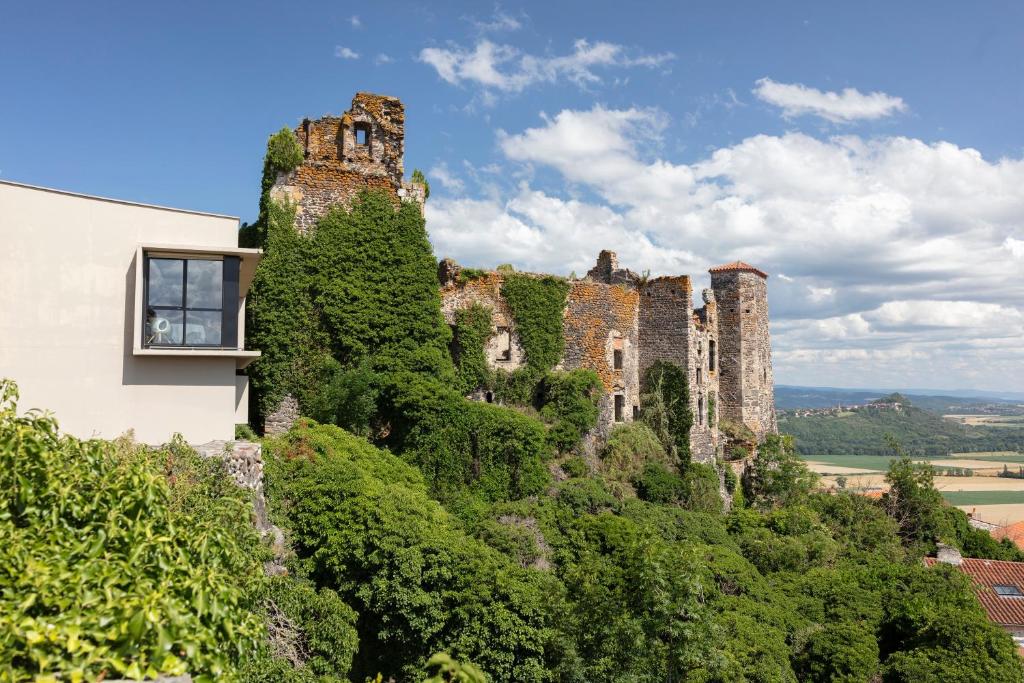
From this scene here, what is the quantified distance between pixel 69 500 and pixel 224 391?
22.9 feet

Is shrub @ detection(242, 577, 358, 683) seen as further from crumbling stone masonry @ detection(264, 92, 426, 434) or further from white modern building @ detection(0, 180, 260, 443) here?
crumbling stone masonry @ detection(264, 92, 426, 434)

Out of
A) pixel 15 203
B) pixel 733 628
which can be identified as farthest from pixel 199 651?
pixel 733 628

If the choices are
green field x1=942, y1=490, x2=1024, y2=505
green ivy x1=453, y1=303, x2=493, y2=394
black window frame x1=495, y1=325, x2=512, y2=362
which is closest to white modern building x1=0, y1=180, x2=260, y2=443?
green ivy x1=453, y1=303, x2=493, y2=394

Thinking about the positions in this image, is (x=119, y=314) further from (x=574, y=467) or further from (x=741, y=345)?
(x=741, y=345)

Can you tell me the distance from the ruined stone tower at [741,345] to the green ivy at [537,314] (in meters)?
10.3

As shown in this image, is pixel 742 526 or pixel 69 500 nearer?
pixel 69 500

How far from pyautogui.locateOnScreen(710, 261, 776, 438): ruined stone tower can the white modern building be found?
24.3 metres

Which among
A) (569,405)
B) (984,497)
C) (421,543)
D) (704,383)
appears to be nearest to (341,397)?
(421,543)

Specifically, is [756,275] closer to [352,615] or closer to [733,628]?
[733,628]

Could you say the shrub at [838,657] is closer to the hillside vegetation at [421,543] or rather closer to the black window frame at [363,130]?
the hillside vegetation at [421,543]

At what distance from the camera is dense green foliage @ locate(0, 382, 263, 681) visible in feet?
15.7

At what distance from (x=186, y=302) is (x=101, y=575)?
27.1 feet

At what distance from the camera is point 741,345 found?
32125mm

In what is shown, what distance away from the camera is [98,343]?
1231 centimetres
